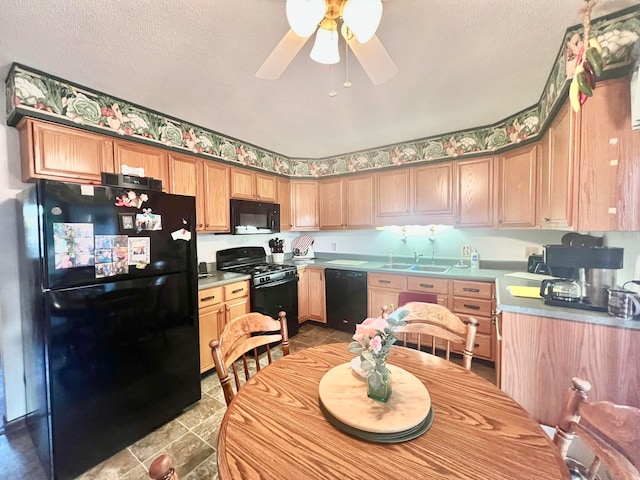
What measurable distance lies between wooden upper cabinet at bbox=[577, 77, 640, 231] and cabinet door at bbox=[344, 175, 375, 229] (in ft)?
7.22

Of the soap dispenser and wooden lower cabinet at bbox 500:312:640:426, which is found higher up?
the soap dispenser

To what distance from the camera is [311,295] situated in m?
3.53

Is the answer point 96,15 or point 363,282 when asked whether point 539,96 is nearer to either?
point 363,282

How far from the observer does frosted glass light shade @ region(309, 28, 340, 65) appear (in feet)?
3.56

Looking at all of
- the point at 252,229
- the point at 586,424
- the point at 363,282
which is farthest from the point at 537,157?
the point at 252,229

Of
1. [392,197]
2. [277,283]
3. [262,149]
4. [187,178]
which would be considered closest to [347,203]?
[392,197]

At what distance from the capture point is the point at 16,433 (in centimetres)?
176

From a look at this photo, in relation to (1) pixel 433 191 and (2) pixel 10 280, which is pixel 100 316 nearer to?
(2) pixel 10 280

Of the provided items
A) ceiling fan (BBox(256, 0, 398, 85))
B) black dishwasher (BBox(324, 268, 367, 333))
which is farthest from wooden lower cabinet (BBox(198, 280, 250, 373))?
ceiling fan (BBox(256, 0, 398, 85))

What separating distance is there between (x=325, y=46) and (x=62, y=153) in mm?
1890

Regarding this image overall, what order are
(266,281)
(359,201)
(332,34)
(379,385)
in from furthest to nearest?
(359,201)
(266,281)
(332,34)
(379,385)

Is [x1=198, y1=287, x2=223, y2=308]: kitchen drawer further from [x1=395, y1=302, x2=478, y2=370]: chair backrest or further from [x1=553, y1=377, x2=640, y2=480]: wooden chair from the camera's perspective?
[x1=553, y1=377, x2=640, y2=480]: wooden chair

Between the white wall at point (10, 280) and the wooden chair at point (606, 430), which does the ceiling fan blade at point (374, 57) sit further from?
the white wall at point (10, 280)

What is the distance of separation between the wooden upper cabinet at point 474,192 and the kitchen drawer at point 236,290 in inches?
94.7
